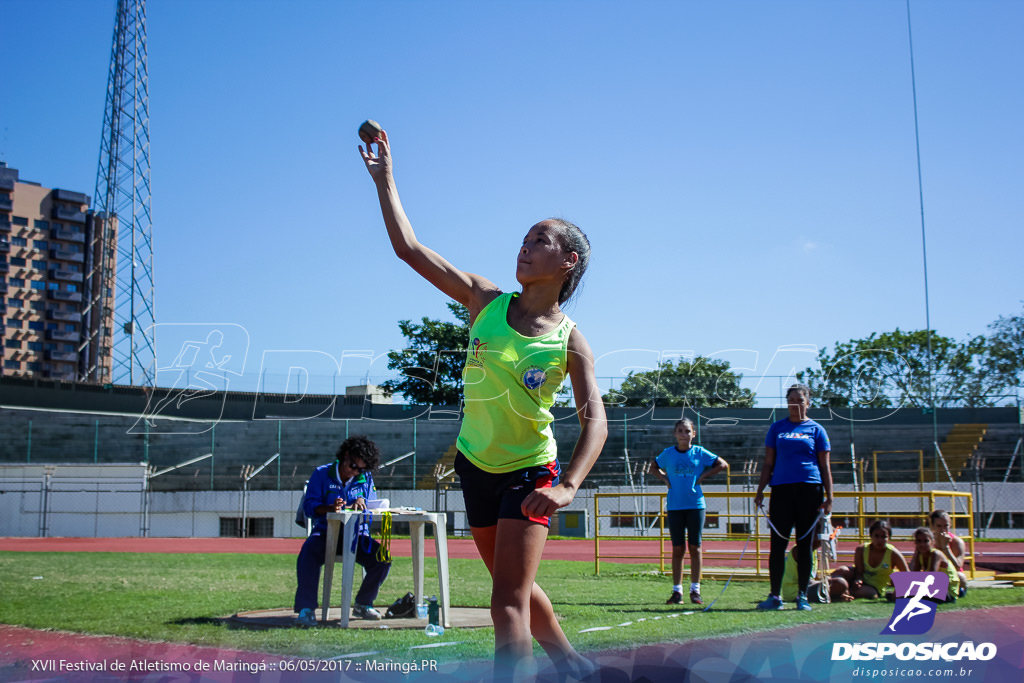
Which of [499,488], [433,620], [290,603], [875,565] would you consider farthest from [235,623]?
[875,565]

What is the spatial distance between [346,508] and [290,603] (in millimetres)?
1441

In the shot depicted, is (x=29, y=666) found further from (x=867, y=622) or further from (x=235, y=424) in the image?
(x=235, y=424)

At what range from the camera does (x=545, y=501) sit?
2.95 meters

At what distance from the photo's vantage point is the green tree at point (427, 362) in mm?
45938

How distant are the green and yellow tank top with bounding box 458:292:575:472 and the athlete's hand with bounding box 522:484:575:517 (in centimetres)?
23

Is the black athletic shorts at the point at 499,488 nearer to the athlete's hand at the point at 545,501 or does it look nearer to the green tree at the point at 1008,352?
the athlete's hand at the point at 545,501

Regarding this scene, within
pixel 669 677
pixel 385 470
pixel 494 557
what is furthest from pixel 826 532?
pixel 385 470

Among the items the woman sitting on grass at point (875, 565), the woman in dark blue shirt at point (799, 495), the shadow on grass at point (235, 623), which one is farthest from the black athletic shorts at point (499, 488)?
the woman sitting on grass at point (875, 565)

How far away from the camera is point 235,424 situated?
3219 cm

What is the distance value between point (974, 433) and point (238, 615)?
100ft

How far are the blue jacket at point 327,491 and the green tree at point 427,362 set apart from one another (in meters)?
36.9

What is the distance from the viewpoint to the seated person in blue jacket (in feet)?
23.0

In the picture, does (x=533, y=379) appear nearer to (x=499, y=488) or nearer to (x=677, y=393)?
(x=499, y=488)

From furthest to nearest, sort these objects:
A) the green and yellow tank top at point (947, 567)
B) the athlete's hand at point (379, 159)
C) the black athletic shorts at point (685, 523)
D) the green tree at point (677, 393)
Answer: the green tree at point (677, 393)
the black athletic shorts at point (685, 523)
the green and yellow tank top at point (947, 567)
the athlete's hand at point (379, 159)
